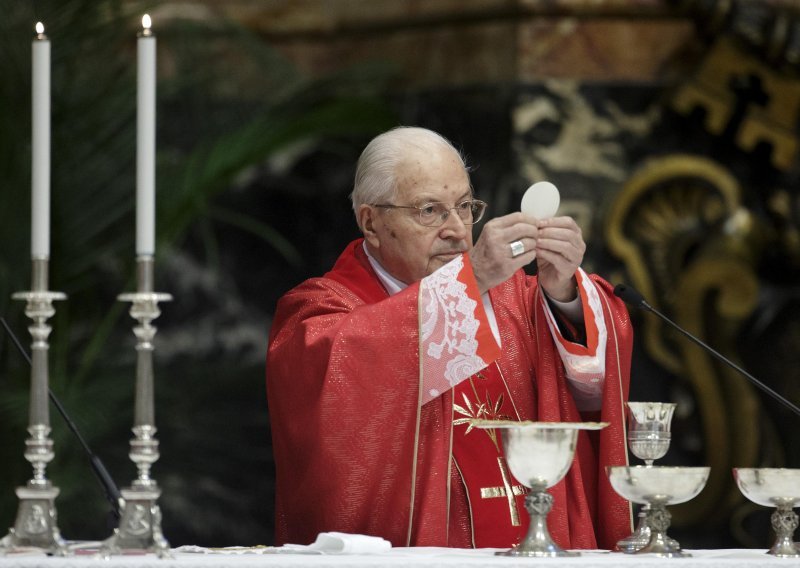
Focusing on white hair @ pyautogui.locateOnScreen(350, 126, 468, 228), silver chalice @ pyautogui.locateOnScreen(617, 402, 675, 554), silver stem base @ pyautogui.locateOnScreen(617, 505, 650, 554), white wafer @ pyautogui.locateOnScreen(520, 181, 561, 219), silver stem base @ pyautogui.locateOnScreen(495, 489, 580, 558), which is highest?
white hair @ pyautogui.locateOnScreen(350, 126, 468, 228)

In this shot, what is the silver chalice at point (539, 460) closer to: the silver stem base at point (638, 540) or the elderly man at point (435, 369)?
the silver stem base at point (638, 540)

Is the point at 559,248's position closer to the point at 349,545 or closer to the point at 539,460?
the point at 539,460

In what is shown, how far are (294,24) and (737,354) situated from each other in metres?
2.57

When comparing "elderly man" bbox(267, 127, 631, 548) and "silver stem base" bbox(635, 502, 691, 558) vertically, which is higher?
"elderly man" bbox(267, 127, 631, 548)

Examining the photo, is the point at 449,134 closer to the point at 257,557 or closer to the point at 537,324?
the point at 537,324

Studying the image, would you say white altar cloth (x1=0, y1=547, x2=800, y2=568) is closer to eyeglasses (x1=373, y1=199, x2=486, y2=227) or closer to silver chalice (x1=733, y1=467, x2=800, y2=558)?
silver chalice (x1=733, y1=467, x2=800, y2=558)

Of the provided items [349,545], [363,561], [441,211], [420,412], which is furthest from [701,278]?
[363,561]

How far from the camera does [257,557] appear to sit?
134 inches

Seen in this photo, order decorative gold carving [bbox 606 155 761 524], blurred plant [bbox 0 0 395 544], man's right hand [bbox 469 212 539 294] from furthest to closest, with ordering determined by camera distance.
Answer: decorative gold carving [bbox 606 155 761 524] → blurred plant [bbox 0 0 395 544] → man's right hand [bbox 469 212 539 294]

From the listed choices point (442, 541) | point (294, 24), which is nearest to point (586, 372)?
point (442, 541)

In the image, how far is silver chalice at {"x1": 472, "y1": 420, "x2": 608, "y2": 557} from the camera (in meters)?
3.53

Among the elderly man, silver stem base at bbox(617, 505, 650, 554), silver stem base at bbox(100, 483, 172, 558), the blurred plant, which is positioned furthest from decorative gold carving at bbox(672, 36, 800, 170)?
silver stem base at bbox(100, 483, 172, 558)

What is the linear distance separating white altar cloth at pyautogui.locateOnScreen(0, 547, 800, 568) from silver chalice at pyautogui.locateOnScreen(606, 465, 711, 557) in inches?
2.3

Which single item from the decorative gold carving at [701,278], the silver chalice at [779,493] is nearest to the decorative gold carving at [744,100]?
the decorative gold carving at [701,278]
